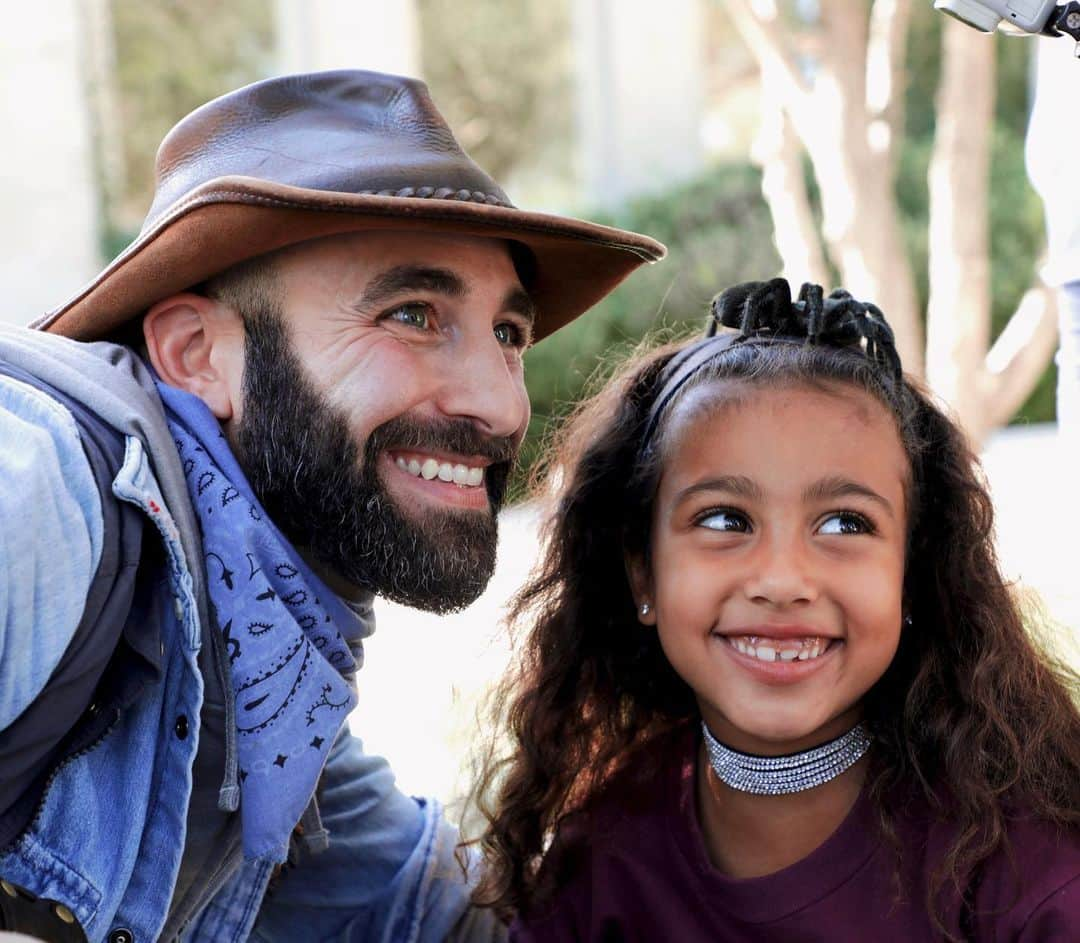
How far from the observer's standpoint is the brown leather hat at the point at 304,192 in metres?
2.30

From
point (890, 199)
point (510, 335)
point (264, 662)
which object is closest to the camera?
point (264, 662)

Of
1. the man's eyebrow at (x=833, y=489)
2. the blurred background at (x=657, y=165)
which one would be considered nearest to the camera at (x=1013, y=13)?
the blurred background at (x=657, y=165)

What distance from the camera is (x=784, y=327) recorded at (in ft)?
Result: 8.38

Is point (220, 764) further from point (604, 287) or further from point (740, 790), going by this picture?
point (604, 287)

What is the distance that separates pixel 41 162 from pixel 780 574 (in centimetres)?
909

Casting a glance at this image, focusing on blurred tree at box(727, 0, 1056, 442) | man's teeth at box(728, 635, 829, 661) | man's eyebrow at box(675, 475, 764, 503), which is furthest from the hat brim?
blurred tree at box(727, 0, 1056, 442)

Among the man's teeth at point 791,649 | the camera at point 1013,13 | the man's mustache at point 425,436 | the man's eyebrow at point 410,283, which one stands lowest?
the man's teeth at point 791,649

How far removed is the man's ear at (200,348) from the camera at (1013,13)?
1261mm

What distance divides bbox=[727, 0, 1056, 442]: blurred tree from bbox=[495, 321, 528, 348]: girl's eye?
3025mm

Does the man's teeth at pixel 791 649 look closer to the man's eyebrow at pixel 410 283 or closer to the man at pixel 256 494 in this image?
the man at pixel 256 494

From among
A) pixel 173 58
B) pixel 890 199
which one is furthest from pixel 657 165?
pixel 890 199

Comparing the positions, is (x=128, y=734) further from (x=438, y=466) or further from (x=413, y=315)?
(x=413, y=315)

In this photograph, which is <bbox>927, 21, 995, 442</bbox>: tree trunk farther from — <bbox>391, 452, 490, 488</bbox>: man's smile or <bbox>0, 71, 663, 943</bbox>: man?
<bbox>391, 452, 490, 488</bbox>: man's smile

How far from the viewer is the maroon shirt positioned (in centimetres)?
215
